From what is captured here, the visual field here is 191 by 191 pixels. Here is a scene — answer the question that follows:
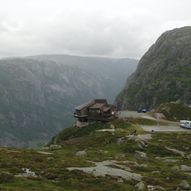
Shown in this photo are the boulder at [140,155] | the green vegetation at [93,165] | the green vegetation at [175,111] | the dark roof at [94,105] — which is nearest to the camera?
the green vegetation at [93,165]

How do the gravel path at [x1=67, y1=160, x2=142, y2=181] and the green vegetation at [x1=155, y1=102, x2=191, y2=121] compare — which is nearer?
the gravel path at [x1=67, y1=160, x2=142, y2=181]

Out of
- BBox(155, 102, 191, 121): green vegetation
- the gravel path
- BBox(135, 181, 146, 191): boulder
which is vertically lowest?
BBox(155, 102, 191, 121): green vegetation

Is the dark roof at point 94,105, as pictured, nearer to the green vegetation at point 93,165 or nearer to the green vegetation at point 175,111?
the green vegetation at point 175,111

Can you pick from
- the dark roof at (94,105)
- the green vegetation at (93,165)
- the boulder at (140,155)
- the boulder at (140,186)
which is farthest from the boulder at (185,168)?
the dark roof at (94,105)

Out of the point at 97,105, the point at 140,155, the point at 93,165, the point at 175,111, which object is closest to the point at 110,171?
the point at 93,165

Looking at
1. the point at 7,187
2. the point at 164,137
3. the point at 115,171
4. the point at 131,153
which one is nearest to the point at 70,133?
the point at 164,137

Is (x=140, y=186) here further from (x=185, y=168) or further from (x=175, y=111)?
(x=175, y=111)

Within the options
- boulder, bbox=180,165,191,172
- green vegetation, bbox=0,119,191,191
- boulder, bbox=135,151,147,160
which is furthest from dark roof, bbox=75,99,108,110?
boulder, bbox=180,165,191,172

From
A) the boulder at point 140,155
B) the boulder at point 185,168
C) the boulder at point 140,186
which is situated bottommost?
the boulder at point 140,155

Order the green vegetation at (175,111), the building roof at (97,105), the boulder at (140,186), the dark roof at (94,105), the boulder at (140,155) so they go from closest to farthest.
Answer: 1. the boulder at (140,186)
2. the boulder at (140,155)
3. the building roof at (97,105)
4. the dark roof at (94,105)
5. the green vegetation at (175,111)

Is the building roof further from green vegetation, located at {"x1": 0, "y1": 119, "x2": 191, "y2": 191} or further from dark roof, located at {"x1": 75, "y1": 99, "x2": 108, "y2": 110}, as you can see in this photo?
green vegetation, located at {"x1": 0, "y1": 119, "x2": 191, "y2": 191}

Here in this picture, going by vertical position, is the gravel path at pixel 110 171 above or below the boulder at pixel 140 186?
below

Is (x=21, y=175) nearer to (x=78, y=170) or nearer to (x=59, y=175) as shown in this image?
(x=59, y=175)

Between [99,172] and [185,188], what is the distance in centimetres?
1118
